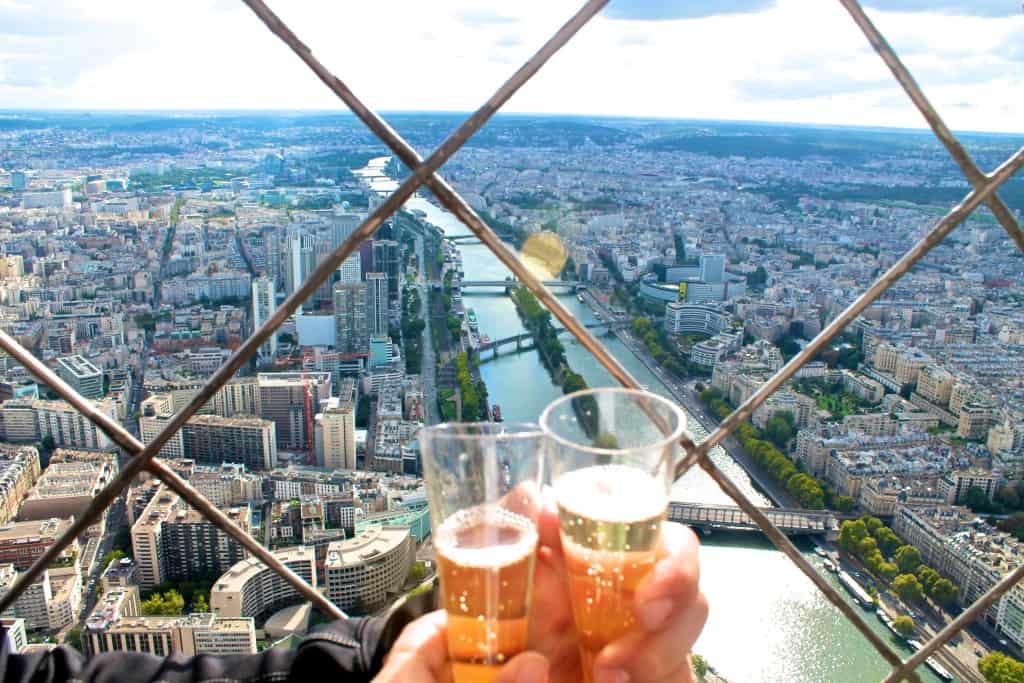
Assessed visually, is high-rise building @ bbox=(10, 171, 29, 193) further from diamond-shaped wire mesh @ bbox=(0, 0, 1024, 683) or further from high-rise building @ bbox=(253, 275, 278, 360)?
diamond-shaped wire mesh @ bbox=(0, 0, 1024, 683)

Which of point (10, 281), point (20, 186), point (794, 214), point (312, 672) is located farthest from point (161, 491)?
point (794, 214)

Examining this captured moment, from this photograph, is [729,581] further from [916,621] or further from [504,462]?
[504,462]

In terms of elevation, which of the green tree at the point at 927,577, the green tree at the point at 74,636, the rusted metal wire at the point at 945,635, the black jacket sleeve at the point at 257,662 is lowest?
the green tree at the point at 927,577

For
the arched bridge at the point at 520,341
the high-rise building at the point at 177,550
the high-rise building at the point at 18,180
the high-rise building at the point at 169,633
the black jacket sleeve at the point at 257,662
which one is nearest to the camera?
the black jacket sleeve at the point at 257,662

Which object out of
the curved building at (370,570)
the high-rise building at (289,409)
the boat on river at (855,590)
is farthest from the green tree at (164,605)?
the boat on river at (855,590)

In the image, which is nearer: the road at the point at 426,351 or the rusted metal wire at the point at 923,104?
the rusted metal wire at the point at 923,104

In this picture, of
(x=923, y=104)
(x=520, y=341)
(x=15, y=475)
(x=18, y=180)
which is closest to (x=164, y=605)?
(x=15, y=475)

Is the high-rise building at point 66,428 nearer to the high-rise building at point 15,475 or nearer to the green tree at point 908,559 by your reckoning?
the high-rise building at point 15,475
